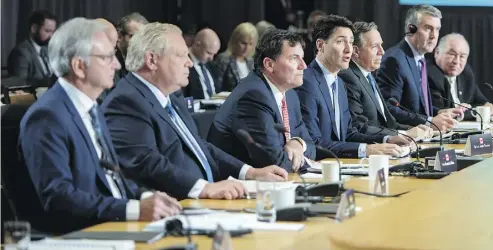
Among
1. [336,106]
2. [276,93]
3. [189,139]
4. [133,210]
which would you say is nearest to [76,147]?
[133,210]

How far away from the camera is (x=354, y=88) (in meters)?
6.48

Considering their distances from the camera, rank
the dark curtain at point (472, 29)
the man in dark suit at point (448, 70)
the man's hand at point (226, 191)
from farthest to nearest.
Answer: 1. the dark curtain at point (472, 29)
2. the man in dark suit at point (448, 70)
3. the man's hand at point (226, 191)

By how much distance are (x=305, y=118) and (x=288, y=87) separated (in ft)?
1.89

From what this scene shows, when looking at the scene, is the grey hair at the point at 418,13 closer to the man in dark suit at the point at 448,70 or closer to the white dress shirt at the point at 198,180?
the man in dark suit at the point at 448,70

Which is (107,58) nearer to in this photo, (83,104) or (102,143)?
(83,104)

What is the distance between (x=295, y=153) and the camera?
16.4 ft

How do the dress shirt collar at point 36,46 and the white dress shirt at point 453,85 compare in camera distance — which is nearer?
the white dress shirt at point 453,85

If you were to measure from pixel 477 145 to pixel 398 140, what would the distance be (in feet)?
1.95

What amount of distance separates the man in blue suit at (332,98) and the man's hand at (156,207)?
223 centimetres

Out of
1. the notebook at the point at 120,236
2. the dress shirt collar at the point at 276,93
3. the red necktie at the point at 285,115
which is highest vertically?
the dress shirt collar at the point at 276,93

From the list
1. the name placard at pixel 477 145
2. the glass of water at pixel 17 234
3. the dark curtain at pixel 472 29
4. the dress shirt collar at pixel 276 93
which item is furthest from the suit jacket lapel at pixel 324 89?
the dark curtain at pixel 472 29

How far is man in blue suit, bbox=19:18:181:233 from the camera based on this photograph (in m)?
3.49

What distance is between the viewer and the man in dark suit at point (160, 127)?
412cm

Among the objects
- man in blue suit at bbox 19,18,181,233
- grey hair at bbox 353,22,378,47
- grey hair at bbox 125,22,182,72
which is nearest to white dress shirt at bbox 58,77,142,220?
man in blue suit at bbox 19,18,181,233
